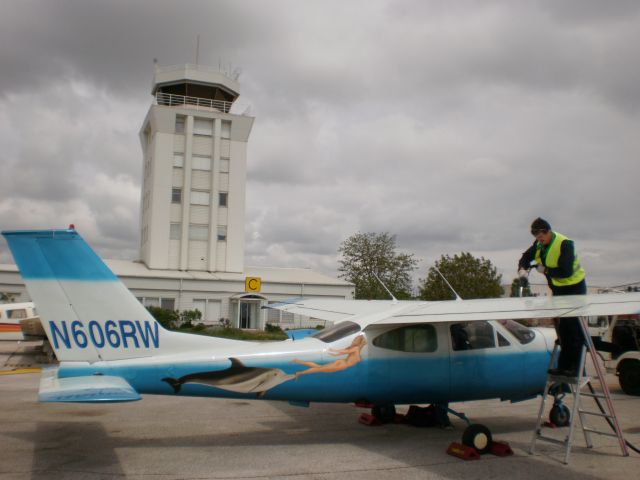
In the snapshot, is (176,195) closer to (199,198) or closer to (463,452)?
(199,198)

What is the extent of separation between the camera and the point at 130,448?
7375 millimetres

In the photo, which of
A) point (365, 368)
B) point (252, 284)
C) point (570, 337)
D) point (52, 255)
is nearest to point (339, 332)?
point (365, 368)

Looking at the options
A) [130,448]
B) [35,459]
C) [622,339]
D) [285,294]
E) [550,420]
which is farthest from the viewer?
[285,294]

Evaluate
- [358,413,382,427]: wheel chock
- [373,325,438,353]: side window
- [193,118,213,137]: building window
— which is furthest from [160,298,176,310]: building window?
[373,325,438,353]: side window

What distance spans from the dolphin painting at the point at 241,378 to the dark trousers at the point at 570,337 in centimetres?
379

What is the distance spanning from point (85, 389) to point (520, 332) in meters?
6.22

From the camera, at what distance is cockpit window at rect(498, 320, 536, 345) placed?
27.4ft

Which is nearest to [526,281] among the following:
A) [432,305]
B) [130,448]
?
[432,305]

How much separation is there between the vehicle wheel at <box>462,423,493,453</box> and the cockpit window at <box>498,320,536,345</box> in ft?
5.68

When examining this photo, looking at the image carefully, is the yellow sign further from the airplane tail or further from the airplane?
the airplane tail

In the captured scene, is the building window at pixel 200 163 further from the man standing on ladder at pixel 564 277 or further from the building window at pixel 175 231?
the man standing on ladder at pixel 564 277

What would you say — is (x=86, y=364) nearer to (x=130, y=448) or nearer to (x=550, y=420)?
(x=130, y=448)

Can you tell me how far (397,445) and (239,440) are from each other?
Answer: 7.58ft

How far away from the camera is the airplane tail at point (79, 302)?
22.0ft
